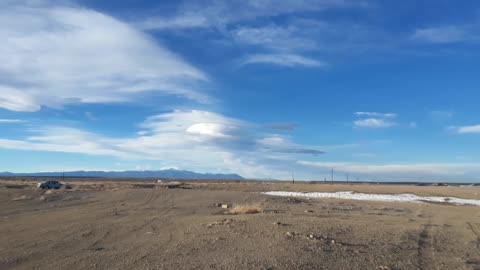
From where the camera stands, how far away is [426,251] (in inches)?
574

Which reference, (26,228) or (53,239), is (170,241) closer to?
(53,239)

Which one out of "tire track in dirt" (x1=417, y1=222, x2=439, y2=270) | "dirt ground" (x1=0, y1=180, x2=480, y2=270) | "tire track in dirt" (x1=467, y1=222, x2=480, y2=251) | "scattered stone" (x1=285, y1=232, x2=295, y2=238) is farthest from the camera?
"tire track in dirt" (x1=467, y1=222, x2=480, y2=251)

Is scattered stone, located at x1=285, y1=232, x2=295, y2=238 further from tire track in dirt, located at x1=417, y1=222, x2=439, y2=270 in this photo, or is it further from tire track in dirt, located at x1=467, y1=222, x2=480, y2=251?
tire track in dirt, located at x1=467, y1=222, x2=480, y2=251

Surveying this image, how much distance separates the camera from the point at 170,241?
1510 cm

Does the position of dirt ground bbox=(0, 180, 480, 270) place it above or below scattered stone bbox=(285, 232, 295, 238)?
below

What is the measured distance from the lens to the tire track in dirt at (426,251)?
1260 centimetres

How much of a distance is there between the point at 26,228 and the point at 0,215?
333 inches

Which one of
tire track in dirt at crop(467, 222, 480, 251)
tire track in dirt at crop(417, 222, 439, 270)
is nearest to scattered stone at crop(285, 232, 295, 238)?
tire track in dirt at crop(417, 222, 439, 270)

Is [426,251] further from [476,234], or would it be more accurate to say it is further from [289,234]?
[476,234]

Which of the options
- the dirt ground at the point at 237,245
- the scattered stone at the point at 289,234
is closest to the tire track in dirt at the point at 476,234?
the dirt ground at the point at 237,245

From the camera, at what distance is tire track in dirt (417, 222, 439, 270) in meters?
12.6

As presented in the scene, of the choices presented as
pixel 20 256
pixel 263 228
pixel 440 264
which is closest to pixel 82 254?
pixel 20 256

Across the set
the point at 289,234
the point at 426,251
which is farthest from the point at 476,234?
the point at 289,234

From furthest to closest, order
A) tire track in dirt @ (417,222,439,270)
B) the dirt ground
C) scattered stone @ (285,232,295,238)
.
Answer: scattered stone @ (285,232,295,238) < tire track in dirt @ (417,222,439,270) < the dirt ground
